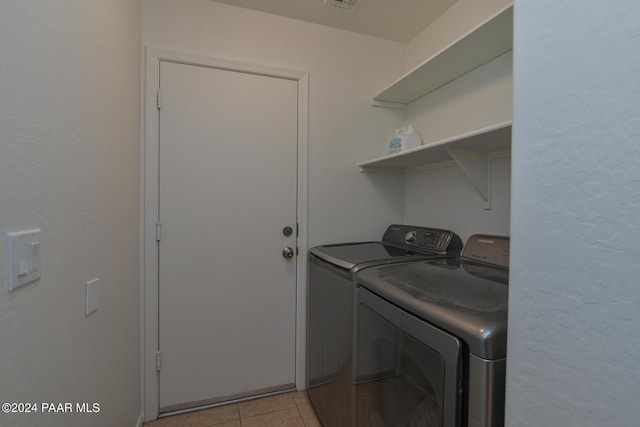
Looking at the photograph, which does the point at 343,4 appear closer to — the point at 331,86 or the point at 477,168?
the point at 331,86

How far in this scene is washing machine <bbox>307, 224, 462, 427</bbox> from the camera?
4.36ft

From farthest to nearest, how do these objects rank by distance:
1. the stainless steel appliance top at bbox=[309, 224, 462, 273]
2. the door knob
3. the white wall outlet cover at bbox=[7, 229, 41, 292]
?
the door knob → the stainless steel appliance top at bbox=[309, 224, 462, 273] → the white wall outlet cover at bbox=[7, 229, 41, 292]

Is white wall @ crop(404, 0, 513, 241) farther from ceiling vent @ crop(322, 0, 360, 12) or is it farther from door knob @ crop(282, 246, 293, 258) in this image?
door knob @ crop(282, 246, 293, 258)

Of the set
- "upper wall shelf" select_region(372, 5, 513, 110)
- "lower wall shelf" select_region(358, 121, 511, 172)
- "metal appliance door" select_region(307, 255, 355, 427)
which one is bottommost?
"metal appliance door" select_region(307, 255, 355, 427)

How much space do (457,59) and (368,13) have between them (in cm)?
74

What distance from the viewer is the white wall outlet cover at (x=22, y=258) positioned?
1.93 ft

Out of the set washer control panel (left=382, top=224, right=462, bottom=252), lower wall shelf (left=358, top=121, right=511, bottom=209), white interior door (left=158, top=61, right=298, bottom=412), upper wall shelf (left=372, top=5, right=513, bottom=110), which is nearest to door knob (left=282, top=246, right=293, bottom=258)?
white interior door (left=158, top=61, right=298, bottom=412)

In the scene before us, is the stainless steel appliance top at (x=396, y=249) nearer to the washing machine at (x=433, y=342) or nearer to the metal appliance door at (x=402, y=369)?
the washing machine at (x=433, y=342)

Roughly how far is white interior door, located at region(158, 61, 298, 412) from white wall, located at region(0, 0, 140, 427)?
32 centimetres

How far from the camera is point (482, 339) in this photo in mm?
683

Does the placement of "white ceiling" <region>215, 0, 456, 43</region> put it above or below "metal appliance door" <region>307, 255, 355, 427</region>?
above

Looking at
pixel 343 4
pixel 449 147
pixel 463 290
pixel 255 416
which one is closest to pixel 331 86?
pixel 343 4

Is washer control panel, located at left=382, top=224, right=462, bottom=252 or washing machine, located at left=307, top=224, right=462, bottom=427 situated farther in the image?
washer control panel, located at left=382, top=224, right=462, bottom=252

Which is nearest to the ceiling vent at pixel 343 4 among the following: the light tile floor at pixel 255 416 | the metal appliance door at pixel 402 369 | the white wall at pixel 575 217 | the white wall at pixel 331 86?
the white wall at pixel 331 86
